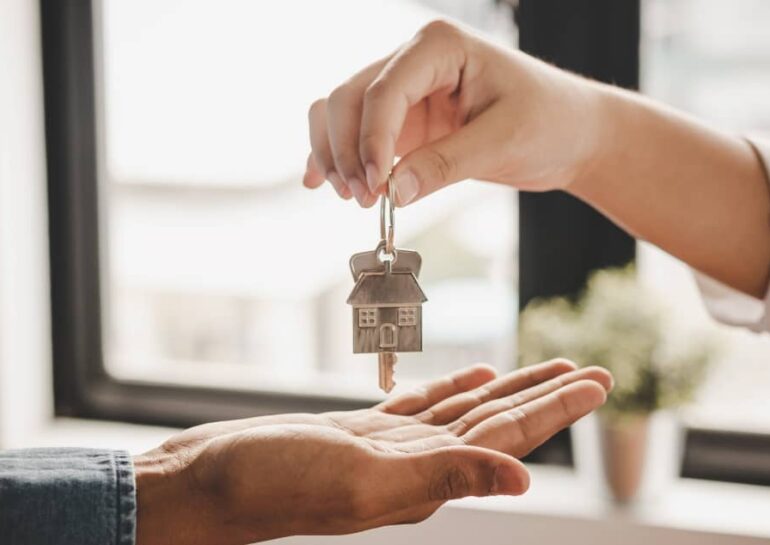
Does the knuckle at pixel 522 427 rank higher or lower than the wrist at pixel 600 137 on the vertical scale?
lower

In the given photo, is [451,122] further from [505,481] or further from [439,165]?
[505,481]

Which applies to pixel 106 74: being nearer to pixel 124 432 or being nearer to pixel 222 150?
pixel 222 150

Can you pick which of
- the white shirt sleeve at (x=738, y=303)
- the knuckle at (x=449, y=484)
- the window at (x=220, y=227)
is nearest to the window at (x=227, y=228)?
the window at (x=220, y=227)

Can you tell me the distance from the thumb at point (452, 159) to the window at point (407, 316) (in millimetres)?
101

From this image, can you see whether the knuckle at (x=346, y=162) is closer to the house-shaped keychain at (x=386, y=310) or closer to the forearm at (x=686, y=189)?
the house-shaped keychain at (x=386, y=310)

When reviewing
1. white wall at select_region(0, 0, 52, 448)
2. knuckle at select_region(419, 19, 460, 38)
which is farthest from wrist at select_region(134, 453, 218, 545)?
white wall at select_region(0, 0, 52, 448)

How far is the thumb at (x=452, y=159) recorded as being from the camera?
0.91 meters

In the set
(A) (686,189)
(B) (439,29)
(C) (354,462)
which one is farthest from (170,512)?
(A) (686,189)

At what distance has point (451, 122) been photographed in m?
1.16

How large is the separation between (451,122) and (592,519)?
671mm

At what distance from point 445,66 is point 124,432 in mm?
1227

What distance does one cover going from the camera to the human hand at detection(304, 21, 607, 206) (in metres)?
0.93

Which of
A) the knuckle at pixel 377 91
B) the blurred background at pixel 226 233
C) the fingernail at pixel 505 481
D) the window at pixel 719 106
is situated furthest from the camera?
the blurred background at pixel 226 233

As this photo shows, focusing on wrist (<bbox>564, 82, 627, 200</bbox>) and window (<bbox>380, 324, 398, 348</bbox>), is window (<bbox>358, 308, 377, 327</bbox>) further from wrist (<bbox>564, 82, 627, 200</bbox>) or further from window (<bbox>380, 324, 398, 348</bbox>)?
wrist (<bbox>564, 82, 627, 200</bbox>)
